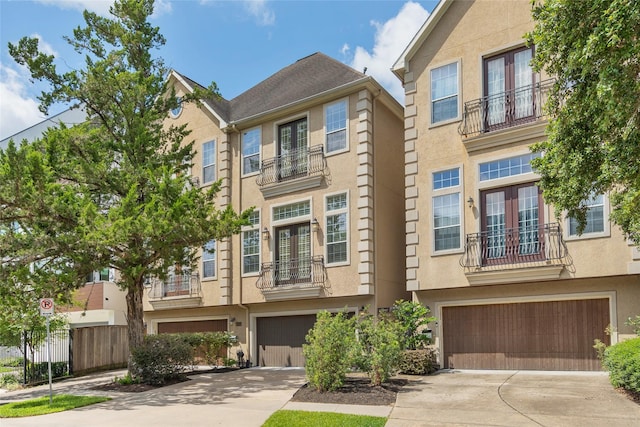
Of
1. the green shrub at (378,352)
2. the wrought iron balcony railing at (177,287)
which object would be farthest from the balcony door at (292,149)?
the green shrub at (378,352)

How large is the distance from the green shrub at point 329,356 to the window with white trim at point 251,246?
7699 mm

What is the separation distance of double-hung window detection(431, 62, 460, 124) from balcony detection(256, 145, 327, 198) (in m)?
4.10

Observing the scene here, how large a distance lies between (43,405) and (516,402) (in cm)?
1066

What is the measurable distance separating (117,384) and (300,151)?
926cm

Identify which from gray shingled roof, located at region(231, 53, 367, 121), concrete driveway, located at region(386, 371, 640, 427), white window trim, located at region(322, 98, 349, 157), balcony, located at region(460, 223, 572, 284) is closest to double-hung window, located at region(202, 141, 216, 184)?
gray shingled roof, located at region(231, 53, 367, 121)

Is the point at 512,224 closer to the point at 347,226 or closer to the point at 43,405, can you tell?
the point at 347,226

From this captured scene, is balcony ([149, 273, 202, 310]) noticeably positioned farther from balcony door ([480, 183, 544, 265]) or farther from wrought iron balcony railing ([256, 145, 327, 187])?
balcony door ([480, 183, 544, 265])

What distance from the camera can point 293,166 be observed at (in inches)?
790

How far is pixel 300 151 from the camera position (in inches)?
785

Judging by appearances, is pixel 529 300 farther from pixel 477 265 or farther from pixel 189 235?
pixel 189 235

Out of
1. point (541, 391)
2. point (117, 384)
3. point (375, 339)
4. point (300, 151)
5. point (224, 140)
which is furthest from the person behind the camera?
point (224, 140)

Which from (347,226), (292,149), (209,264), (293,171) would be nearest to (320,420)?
(347,226)

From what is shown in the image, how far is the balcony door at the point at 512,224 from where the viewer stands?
15102mm

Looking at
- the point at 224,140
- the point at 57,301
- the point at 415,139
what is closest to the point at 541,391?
the point at 415,139
